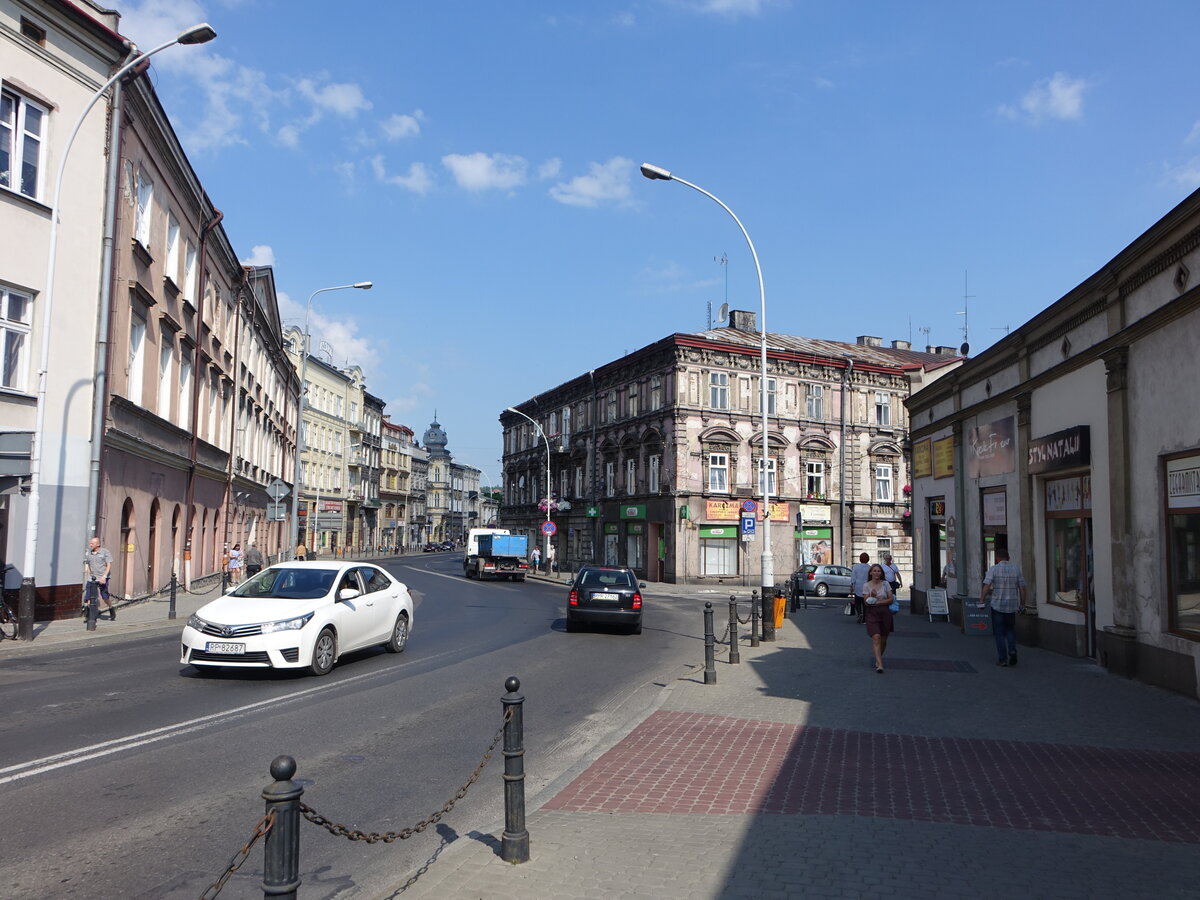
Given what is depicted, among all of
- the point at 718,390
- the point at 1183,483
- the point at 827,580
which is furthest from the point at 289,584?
the point at 718,390

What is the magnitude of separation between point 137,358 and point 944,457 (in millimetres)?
19180

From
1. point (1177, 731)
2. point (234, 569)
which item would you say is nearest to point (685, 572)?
point (234, 569)

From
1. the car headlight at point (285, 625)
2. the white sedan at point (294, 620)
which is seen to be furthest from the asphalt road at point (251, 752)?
the car headlight at point (285, 625)

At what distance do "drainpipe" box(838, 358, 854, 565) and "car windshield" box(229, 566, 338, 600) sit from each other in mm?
37146

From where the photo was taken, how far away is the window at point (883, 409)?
158 ft

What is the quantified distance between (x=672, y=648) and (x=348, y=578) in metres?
6.62

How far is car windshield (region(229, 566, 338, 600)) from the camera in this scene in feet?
40.7

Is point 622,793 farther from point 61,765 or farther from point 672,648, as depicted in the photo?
point 672,648

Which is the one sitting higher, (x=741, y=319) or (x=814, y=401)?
(x=741, y=319)

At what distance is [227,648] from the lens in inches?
442

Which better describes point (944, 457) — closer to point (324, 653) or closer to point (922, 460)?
point (922, 460)

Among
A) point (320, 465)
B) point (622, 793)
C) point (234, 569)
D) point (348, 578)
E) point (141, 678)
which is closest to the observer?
point (622, 793)

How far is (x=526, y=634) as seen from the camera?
18812mm

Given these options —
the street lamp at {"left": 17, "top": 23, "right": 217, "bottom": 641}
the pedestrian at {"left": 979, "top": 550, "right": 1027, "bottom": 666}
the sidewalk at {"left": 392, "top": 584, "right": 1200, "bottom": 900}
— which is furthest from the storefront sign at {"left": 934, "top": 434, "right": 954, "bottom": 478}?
the street lamp at {"left": 17, "top": 23, "right": 217, "bottom": 641}
